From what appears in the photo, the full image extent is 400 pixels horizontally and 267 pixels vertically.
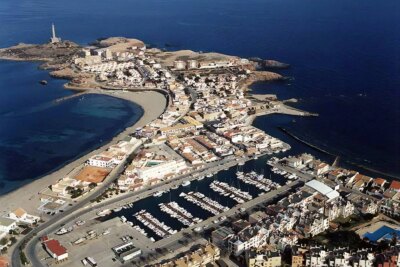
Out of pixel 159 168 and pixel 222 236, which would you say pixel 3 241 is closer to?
pixel 159 168

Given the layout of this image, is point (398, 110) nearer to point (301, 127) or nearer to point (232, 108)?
point (301, 127)

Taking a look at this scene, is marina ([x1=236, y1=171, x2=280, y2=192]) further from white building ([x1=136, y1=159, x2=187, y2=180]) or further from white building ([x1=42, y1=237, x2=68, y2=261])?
white building ([x1=42, y1=237, x2=68, y2=261])

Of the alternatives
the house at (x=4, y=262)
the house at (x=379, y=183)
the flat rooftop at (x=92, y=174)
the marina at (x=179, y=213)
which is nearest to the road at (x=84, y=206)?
the house at (x=4, y=262)

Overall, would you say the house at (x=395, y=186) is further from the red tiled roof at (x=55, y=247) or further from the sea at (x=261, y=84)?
the red tiled roof at (x=55, y=247)

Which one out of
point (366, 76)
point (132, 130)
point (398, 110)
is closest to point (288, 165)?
point (132, 130)

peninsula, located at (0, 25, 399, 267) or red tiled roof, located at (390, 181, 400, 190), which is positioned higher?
red tiled roof, located at (390, 181, 400, 190)

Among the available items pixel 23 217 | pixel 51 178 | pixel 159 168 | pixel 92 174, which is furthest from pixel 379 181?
pixel 23 217

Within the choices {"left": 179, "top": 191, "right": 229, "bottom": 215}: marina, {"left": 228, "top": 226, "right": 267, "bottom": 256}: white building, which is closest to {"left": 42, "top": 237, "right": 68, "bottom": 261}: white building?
{"left": 228, "top": 226, "right": 267, "bottom": 256}: white building
